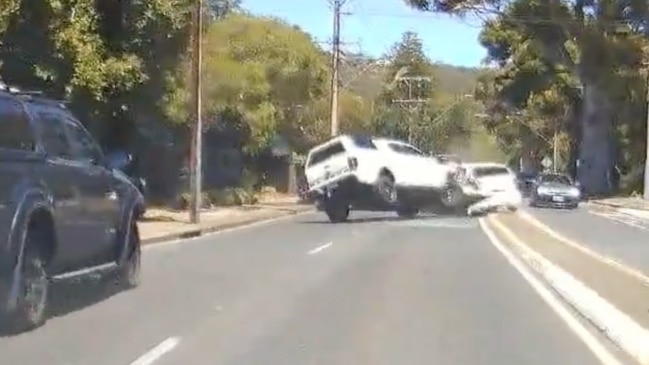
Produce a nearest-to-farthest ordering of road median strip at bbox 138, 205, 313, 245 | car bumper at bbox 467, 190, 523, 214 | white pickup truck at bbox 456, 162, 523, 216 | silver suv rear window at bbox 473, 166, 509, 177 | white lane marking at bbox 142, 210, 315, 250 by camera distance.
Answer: white lane marking at bbox 142, 210, 315, 250 → road median strip at bbox 138, 205, 313, 245 → white pickup truck at bbox 456, 162, 523, 216 → car bumper at bbox 467, 190, 523, 214 → silver suv rear window at bbox 473, 166, 509, 177

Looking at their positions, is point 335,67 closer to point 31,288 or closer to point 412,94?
point 31,288

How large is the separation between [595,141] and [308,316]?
2170 inches

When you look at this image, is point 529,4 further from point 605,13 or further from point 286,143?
point 286,143

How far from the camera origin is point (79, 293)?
1581 centimetres

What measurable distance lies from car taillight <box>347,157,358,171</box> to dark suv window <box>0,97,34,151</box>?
79.3 feet

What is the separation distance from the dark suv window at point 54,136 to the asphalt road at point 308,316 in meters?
1.71

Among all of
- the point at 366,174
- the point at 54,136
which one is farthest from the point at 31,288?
the point at 366,174

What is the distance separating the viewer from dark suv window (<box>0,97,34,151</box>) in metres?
12.5

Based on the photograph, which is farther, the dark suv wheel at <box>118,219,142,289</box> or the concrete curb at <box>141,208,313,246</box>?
the concrete curb at <box>141,208,313,246</box>

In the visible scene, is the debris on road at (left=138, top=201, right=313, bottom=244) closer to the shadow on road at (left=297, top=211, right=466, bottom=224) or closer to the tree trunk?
the shadow on road at (left=297, top=211, right=466, bottom=224)

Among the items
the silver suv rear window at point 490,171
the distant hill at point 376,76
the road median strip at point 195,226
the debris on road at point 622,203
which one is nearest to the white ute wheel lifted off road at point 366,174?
the road median strip at point 195,226

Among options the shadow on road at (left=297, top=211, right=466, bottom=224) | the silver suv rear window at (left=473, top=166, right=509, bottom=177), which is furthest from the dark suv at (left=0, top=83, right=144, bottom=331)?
the silver suv rear window at (left=473, top=166, right=509, bottom=177)

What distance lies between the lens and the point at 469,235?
30750mm

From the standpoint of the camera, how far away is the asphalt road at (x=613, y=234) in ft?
79.1
